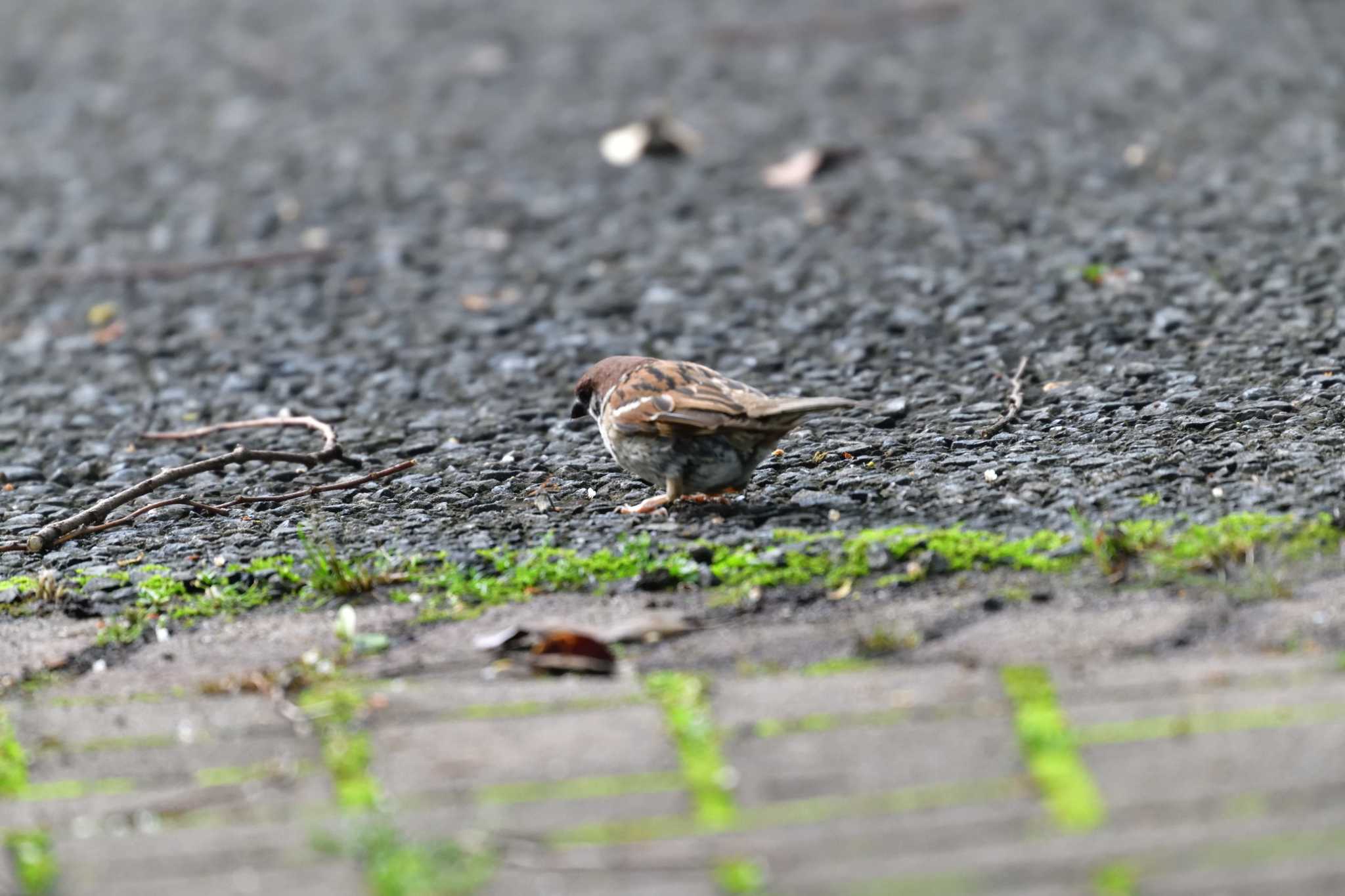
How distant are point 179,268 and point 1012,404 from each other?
5.22 meters

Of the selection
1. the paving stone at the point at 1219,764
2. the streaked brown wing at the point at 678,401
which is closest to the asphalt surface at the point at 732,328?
the paving stone at the point at 1219,764

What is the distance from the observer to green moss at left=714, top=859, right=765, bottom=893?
2.77 metres

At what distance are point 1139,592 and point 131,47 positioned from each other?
507 inches

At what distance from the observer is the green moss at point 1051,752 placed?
2.90m

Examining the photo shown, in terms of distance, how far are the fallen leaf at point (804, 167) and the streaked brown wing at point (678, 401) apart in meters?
4.32

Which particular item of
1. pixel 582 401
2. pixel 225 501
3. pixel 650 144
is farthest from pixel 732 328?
pixel 650 144

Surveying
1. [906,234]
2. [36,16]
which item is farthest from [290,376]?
[36,16]

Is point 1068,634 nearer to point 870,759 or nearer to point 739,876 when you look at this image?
point 870,759

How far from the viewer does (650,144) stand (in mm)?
10359

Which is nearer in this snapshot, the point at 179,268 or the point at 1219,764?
the point at 1219,764

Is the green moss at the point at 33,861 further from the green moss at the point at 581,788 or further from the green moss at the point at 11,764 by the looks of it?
the green moss at the point at 581,788

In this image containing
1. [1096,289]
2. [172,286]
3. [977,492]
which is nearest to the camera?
[977,492]

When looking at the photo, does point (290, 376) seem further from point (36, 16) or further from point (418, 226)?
point (36, 16)

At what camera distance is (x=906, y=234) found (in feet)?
27.6
